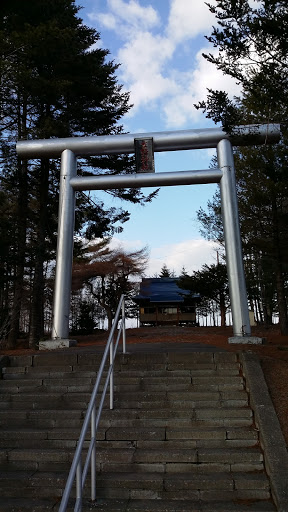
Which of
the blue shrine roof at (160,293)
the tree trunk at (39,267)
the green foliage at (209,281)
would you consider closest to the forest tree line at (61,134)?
the tree trunk at (39,267)

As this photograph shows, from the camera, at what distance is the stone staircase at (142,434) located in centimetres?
349

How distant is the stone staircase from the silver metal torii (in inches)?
88.4

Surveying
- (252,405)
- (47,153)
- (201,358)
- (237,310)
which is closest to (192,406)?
(252,405)

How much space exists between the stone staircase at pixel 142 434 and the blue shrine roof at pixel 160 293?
18.1 metres

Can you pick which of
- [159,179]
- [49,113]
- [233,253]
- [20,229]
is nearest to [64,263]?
[159,179]

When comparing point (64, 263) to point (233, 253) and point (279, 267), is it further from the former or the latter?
point (279, 267)

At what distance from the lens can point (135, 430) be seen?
443 centimetres

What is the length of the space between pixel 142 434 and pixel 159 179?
5721 millimetres

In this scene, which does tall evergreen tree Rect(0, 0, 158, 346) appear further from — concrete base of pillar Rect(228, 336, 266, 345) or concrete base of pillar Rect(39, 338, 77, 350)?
concrete base of pillar Rect(228, 336, 266, 345)

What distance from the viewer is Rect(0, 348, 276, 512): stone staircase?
3486 millimetres

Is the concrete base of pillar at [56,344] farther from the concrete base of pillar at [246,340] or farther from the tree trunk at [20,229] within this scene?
the tree trunk at [20,229]

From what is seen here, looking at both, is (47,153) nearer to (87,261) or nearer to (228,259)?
(228,259)

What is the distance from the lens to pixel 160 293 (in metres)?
26.1

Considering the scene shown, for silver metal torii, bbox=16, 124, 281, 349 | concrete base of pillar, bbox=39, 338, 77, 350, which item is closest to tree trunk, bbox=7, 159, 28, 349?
silver metal torii, bbox=16, 124, 281, 349
